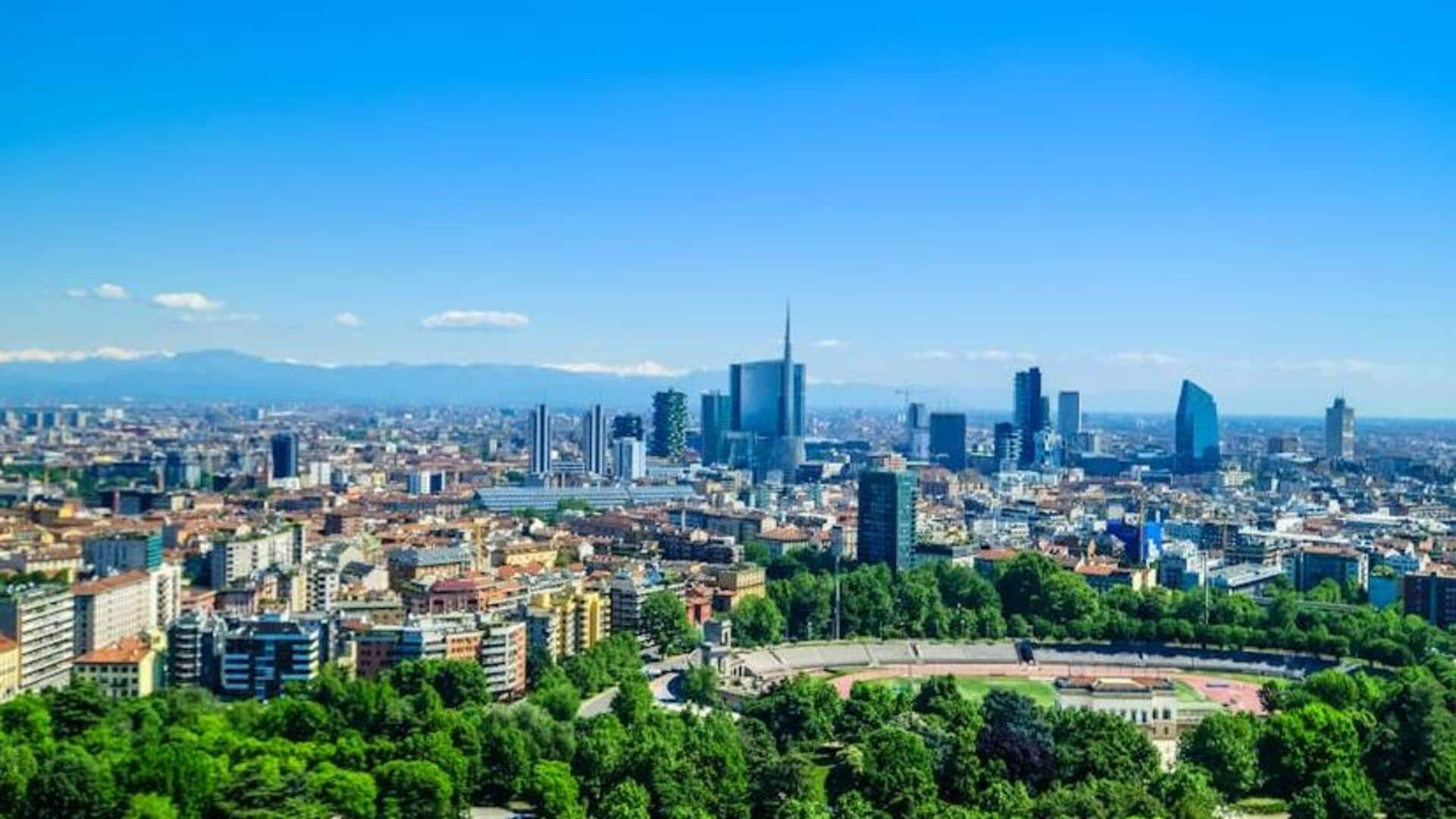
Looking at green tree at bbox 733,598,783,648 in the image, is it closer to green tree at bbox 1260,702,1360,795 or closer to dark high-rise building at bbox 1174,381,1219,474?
green tree at bbox 1260,702,1360,795

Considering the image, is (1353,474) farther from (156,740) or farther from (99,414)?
(99,414)

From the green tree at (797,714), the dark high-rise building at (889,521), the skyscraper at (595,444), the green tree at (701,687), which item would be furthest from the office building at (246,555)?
the skyscraper at (595,444)

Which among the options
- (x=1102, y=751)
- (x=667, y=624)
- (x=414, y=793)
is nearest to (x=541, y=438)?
(x=667, y=624)

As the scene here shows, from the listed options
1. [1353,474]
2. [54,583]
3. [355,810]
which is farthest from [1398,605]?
[1353,474]

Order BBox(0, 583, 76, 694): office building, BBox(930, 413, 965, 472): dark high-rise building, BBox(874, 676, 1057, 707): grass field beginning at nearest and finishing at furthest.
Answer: BBox(0, 583, 76, 694): office building < BBox(874, 676, 1057, 707): grass field < BBox(930, 413, 965, 472): dark high-rise building

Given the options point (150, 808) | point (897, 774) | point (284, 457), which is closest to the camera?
point (150, 808)

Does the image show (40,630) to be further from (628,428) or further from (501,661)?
(628,428)

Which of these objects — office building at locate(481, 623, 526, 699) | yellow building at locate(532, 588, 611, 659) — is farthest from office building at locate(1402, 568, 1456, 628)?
office building at locate(481, 623, 526, 699)
